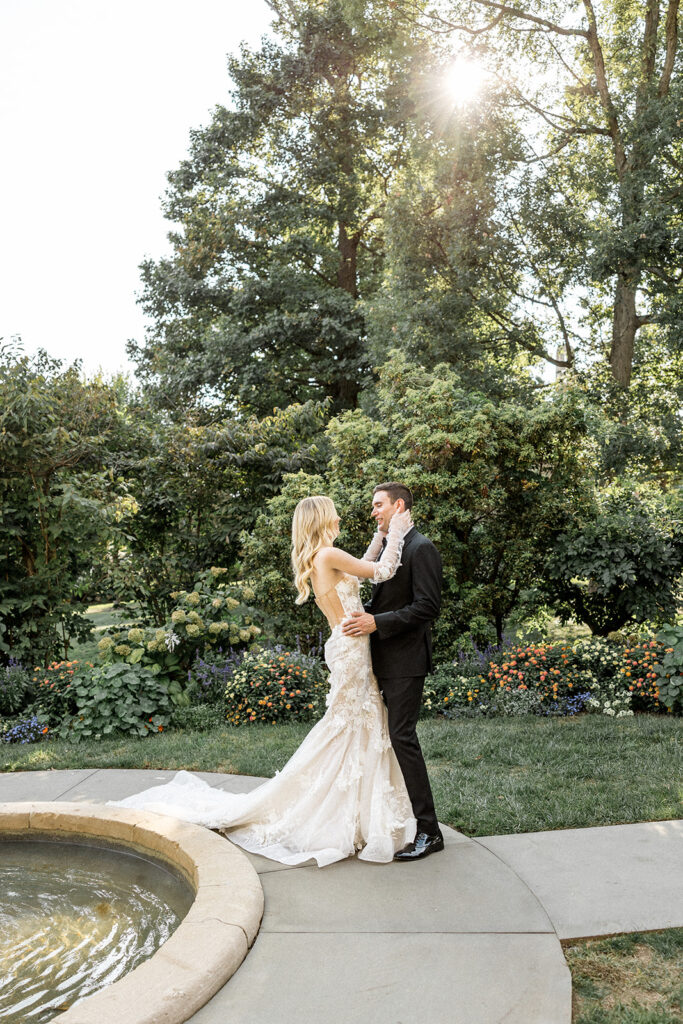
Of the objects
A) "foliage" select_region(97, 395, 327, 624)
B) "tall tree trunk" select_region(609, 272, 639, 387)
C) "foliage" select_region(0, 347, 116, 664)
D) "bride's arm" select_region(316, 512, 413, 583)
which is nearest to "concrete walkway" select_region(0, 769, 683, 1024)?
"bride's arm" select_region(316, 512, 413, 583)

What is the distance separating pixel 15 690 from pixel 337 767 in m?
4.75

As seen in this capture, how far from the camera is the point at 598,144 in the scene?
1515 centimetres

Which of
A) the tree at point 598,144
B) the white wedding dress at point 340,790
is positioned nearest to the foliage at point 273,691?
the white wedding dress at point 340,790

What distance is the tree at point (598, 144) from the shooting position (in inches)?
488

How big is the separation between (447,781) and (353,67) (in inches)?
687

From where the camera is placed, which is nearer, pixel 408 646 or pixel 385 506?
pixel 408 646

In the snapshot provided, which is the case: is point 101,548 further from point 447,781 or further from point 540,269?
point 540,269

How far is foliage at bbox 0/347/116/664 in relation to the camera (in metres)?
8.78

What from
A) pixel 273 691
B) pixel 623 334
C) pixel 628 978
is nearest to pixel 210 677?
pixel 273 691

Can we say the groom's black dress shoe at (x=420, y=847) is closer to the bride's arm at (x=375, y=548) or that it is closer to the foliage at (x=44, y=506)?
the bride's arm at (x=375, y=548)

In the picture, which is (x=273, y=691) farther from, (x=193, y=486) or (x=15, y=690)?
(x=193, y=486)

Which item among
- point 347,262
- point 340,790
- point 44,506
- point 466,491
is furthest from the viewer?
point 347,262

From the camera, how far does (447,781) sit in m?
5.58

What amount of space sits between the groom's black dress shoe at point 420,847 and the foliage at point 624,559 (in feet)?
16.2
